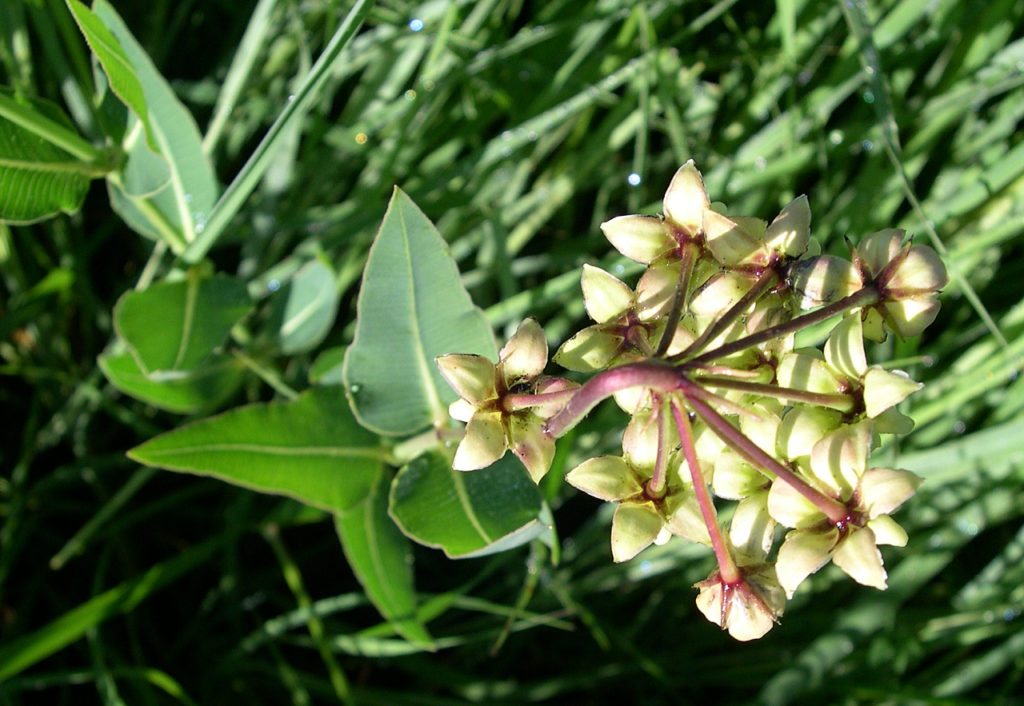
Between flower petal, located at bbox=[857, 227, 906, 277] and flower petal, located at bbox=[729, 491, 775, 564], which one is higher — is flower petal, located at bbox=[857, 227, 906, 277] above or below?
above

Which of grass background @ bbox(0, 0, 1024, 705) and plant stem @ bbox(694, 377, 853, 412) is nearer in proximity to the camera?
plant stem @ bbox(694, 377, 853, 412)

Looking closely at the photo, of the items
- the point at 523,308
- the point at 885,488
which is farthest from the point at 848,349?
the point at 523,308

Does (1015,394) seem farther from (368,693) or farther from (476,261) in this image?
(368,693)

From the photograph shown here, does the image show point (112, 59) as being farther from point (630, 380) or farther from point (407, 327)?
point (630, 380)

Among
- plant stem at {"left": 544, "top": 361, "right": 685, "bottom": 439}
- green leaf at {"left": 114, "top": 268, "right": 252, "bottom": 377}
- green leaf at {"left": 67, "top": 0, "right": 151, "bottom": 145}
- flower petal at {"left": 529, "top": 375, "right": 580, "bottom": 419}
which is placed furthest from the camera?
green leaf at {"left": 114, "top": 268, "right": 252, "bottom": 377}

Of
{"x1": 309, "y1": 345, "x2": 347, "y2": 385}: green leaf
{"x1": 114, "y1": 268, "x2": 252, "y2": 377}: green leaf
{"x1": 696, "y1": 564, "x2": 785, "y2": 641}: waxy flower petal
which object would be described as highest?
{"x1": 696, "y1": 564, "x2": 785, "y2": 641}: waxy flower petal

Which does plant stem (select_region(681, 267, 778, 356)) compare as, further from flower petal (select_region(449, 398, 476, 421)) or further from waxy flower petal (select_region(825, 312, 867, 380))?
flower petal (select_region(449, 398, 476, 421))

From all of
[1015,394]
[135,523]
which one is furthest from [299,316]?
[1015,394]

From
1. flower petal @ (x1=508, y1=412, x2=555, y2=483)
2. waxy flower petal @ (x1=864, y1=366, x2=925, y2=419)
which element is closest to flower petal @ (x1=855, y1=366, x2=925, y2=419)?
waxy flower petal @ (x1=864, y1=366, x2=925, y2=419)
